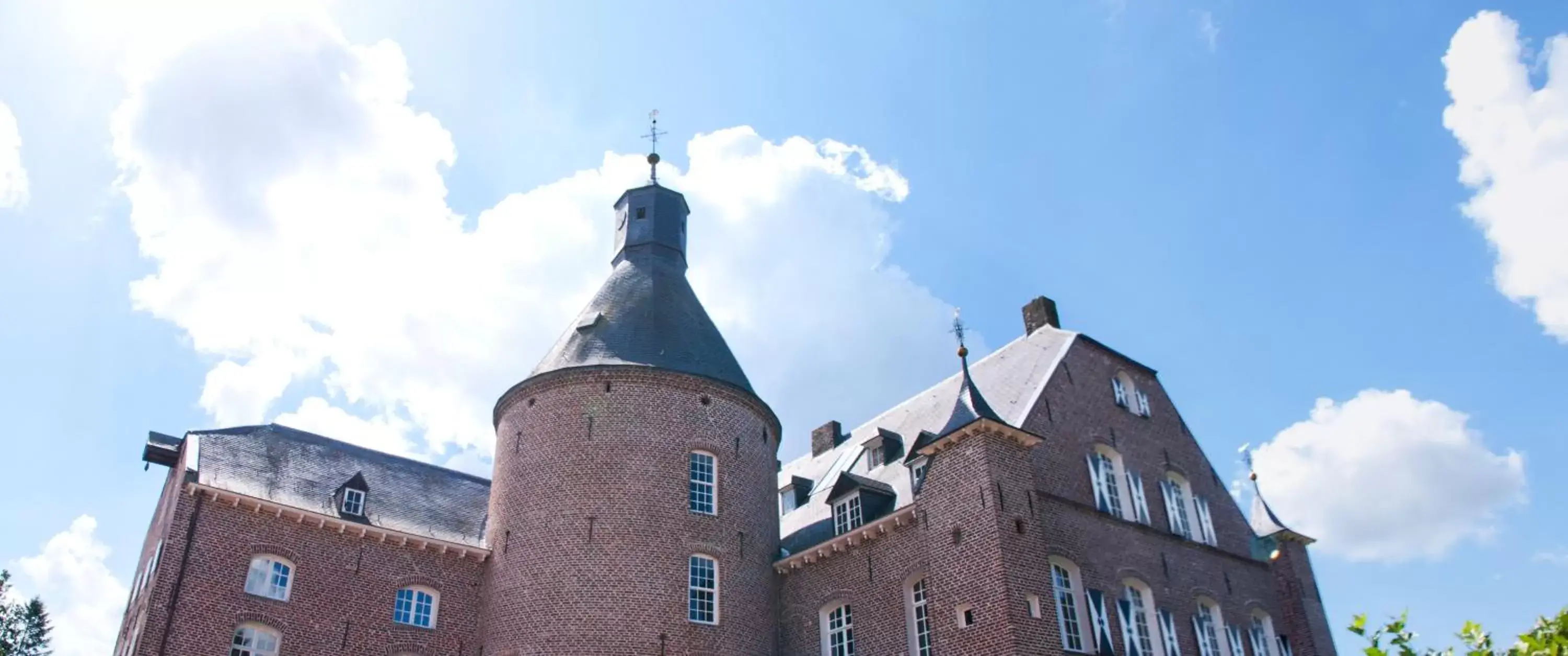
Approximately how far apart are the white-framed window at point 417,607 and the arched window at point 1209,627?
1568 cm

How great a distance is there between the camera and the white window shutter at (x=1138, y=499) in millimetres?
20773

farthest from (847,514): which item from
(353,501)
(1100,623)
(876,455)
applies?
(353,501)

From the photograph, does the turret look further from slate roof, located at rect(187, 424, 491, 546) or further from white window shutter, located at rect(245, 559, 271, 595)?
white window shutter, located at rect(245, 559, 271, 595)

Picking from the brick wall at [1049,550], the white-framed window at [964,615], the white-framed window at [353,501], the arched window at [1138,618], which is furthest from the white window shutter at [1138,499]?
the white-framed window at [353,501]

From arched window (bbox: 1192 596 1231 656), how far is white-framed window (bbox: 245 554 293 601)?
58.9 ft

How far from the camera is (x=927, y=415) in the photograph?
80.5 feet

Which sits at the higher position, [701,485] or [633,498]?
[701,485]

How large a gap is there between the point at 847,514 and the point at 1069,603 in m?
Answer: 5.06

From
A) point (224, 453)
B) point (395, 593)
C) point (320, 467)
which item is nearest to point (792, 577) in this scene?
point (395, 593)

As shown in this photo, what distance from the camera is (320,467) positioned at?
22859 millimetres

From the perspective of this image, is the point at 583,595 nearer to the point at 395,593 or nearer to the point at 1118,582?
the point at 395,593

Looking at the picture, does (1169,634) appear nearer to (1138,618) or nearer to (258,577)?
(1138,618)

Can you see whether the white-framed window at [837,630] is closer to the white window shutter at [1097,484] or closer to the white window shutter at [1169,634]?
the white window shutter at [1097,484]

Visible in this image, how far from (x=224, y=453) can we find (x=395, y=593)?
4.65m
